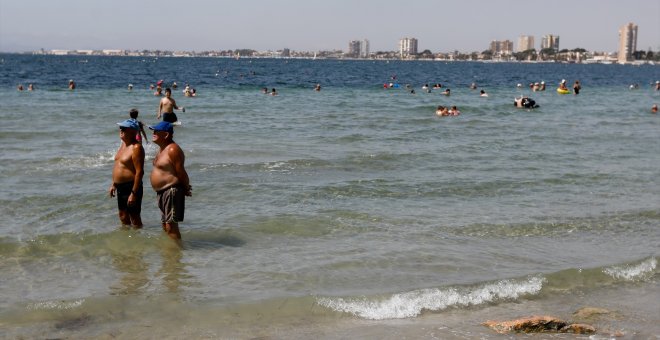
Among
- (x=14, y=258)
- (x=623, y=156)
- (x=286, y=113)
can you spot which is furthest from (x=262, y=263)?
(x=286, y=113)

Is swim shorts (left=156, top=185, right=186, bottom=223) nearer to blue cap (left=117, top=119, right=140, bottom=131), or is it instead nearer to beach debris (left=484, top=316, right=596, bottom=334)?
blue cap (left=117, top=119, right=140, bottom=131)

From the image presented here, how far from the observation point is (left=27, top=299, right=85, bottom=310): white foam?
676 centimetres

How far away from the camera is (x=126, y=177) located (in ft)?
29.7

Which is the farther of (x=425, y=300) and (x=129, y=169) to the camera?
(x=129, y=169)

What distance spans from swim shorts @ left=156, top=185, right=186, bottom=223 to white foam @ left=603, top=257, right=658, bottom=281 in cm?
516

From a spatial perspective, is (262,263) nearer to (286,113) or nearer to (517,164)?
(517,164)

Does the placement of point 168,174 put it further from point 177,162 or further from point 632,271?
point 632,271

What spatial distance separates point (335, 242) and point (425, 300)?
229 cm

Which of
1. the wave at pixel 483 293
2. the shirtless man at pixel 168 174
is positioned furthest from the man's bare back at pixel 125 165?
the wave at pixel 483 293

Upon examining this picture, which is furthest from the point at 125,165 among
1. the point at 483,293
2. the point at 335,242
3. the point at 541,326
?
the point at 541,326

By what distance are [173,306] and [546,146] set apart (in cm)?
1495

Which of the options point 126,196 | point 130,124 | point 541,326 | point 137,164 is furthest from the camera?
point 126,196

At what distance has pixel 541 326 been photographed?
20.9 feet

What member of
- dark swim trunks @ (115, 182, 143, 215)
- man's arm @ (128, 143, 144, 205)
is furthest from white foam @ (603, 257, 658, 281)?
dark swim trunks @ (115, 182, 143, 215)
